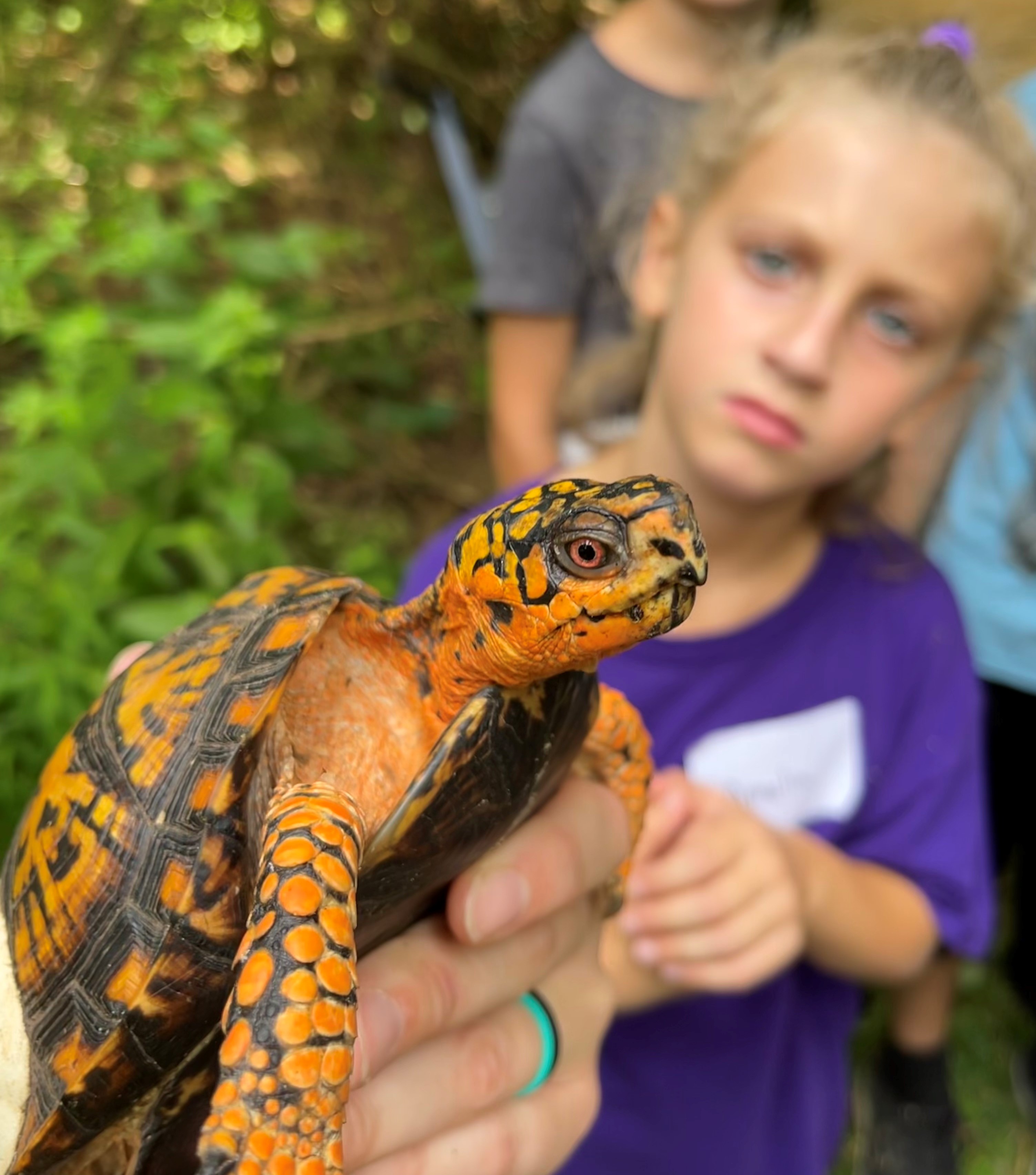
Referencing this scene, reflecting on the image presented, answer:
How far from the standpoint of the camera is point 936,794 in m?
1.33

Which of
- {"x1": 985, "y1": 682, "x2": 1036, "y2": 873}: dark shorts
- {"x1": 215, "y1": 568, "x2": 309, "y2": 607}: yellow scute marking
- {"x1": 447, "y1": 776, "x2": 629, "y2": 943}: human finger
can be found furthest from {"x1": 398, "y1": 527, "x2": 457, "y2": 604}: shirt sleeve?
{"x1": 985, "y1": 682, "x2": 1036, "y2": 873}: dark shorts

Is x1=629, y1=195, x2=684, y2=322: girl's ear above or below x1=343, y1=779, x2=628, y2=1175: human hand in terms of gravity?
above

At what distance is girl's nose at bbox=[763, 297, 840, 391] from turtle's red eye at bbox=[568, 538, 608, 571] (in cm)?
62

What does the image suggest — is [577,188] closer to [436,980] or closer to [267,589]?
[267,589]

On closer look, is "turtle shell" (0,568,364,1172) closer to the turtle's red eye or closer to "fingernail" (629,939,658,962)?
the turtle's red eye

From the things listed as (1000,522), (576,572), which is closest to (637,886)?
(576,572)

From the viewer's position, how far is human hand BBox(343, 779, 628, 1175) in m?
0.75

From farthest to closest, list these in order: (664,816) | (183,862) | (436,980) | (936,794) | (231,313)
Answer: (231,313) → (936,794) → (664,816) → (436,980) → (183,862)

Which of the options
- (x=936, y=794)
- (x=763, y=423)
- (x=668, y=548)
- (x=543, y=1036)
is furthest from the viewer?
(x=936, y=794)

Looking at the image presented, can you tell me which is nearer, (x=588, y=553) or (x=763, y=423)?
(x=588, y=553)

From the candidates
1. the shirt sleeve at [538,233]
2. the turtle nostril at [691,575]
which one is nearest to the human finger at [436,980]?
the turtle nostril at [691,575]

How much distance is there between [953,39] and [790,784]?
1191 mm

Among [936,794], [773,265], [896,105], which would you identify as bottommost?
[936,794]

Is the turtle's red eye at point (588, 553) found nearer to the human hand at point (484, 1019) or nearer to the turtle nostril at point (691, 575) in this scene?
the turtle nostril at point (691, 575)
